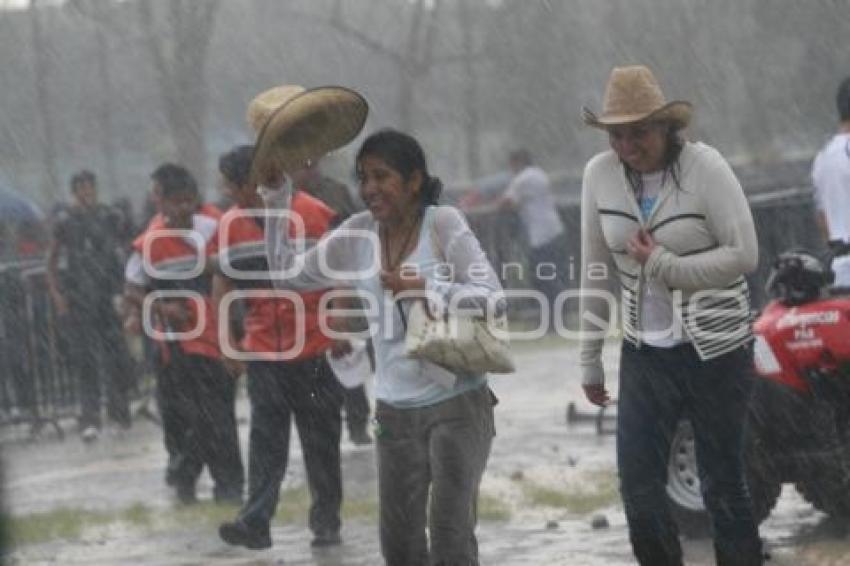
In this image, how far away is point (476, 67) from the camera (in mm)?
39969

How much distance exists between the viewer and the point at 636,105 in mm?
7645

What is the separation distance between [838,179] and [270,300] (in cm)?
255

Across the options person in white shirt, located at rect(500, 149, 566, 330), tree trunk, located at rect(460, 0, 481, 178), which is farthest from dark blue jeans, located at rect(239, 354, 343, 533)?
tree trunk, located at rect(460, 0, 481, 178)

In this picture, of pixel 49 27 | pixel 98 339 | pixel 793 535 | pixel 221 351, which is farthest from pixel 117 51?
pixel 793 535

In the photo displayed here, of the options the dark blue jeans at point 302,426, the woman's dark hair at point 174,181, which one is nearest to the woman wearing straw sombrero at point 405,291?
the dark blue jeans at point 302,426

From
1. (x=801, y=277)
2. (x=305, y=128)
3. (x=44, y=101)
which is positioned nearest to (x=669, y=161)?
(x=305, y=128)

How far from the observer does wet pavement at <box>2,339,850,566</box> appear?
32.8 feet

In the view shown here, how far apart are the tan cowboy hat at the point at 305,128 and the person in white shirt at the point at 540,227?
1536 cm

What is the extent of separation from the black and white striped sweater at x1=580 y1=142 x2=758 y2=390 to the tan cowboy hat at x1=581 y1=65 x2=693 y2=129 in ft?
0.43

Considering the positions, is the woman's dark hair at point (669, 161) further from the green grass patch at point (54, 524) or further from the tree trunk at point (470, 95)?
the tree trunk at point (470, 95)

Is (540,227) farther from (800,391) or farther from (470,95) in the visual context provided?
(470,95)

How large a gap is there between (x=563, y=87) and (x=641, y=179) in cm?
3127

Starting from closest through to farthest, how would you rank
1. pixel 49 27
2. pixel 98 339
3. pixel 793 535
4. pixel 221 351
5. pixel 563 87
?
1. pixel 793 535
2. pixel 221 351
3. pixel 98 339
4. pixel 49 27
5. pixel 563 87

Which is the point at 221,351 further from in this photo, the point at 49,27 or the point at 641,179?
the point at 49,27
